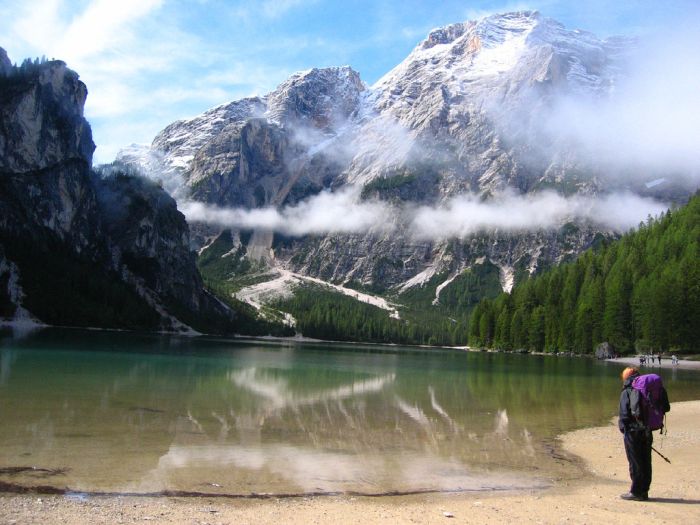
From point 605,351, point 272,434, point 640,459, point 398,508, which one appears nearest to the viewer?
point 398,508

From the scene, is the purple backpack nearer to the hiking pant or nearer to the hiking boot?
the hiking pant

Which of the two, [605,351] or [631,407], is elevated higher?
[631,407]

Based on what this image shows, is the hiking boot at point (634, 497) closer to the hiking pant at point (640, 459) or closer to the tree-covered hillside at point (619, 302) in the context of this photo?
the hiking pant at point (640, 459)

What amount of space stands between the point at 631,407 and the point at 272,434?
537 inches

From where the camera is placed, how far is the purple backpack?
47.0 ft

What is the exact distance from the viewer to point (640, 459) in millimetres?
14547

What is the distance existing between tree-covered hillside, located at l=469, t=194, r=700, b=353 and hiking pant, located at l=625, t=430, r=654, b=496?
309 feet

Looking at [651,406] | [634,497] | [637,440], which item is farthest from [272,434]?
[651,406]

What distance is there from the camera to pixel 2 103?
194000 mm

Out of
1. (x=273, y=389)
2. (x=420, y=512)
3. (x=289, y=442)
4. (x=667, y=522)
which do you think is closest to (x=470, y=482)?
(x=420, y=512)

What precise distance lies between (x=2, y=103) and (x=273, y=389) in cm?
19808

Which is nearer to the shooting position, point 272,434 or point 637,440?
point 637,440

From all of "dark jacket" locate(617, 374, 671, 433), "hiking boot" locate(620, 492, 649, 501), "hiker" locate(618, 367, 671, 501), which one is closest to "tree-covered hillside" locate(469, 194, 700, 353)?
"dark jacket" locate(617, 374, 671, 433)

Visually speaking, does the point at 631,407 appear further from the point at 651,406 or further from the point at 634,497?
the point at 634,497
